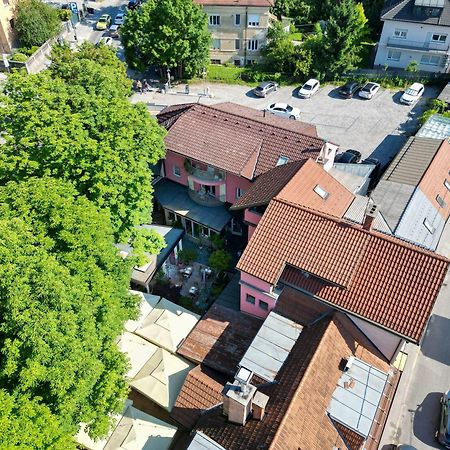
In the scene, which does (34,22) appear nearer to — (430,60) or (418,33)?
(418,33)

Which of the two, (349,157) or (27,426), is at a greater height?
(27,426)

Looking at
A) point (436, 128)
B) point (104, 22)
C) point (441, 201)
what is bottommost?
point (441, 201)

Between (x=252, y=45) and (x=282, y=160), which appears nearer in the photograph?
(x=282, y=160)

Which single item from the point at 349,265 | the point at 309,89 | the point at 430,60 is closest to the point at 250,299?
the point at 349,265

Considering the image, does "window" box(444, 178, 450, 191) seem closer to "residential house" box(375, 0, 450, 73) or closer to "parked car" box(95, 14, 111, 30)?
"residential house" box(375, 0, 450, 73)

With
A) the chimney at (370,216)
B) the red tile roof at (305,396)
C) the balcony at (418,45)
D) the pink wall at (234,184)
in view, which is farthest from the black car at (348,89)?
the red tile roof at (305,396)

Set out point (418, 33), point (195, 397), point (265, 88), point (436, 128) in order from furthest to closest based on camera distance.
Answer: point (418, 33) < point (265, 88) < point (436, 128) < point (195, 397)

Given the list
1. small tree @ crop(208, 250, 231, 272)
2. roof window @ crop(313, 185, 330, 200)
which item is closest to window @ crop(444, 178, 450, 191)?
roof window @ crop(313, 185, 330, 200)
